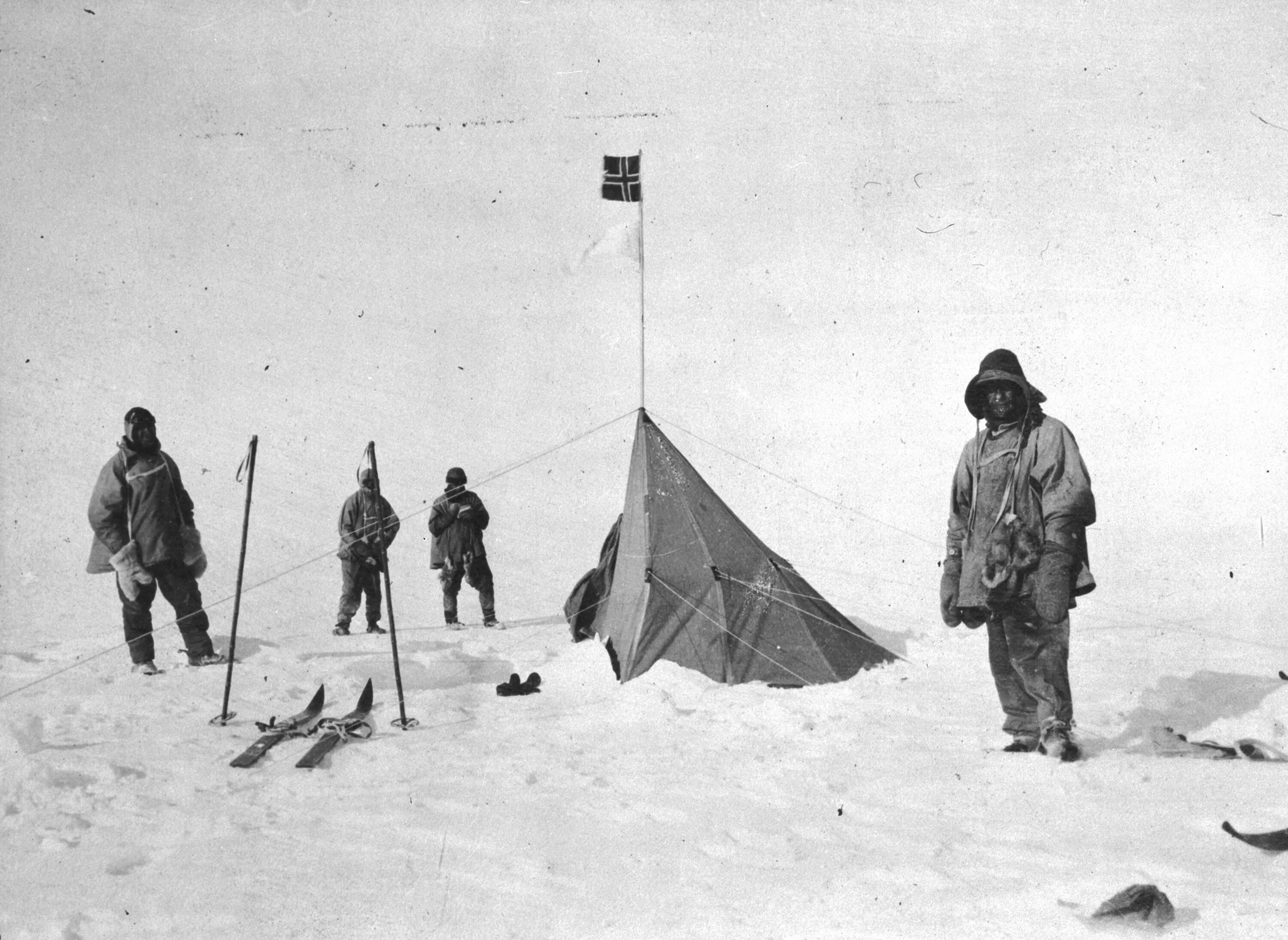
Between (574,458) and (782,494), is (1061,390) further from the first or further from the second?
(574,458)

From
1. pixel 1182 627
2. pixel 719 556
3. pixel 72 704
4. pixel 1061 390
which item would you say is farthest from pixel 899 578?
pixel 72 704

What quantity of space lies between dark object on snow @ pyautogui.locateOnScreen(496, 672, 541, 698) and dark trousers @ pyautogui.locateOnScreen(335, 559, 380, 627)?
131 inches

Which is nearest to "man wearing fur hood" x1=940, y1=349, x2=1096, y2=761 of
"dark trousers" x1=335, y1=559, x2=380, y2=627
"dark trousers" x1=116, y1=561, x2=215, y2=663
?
"dark trousers" x1=116, y1=561, x2=215, y2=663

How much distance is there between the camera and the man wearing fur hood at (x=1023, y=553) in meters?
4.79

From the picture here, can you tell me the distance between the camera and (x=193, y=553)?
6871 mm

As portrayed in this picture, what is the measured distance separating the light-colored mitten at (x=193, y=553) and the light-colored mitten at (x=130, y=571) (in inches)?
11.5

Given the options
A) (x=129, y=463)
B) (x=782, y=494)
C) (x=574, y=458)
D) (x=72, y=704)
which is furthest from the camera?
(x=574, y=458)

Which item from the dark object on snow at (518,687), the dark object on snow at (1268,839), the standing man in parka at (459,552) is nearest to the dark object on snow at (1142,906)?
the dark object on snow at (1268,839)

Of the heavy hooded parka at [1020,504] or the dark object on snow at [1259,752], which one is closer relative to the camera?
the dark object on snow at [1259,752]

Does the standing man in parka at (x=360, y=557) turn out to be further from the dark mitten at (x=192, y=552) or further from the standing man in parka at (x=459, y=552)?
the dark mitten at (x=192, y=552)

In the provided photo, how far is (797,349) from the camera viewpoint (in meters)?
23.8

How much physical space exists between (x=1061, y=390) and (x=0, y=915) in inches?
849

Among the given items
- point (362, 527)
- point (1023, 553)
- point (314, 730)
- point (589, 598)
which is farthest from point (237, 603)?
point (1023, 553)

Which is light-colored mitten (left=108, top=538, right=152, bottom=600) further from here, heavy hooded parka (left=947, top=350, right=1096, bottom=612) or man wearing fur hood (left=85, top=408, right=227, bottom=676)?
Answer: heavy hooded parka (left=947, top=350, right=1096, bottom=612)
